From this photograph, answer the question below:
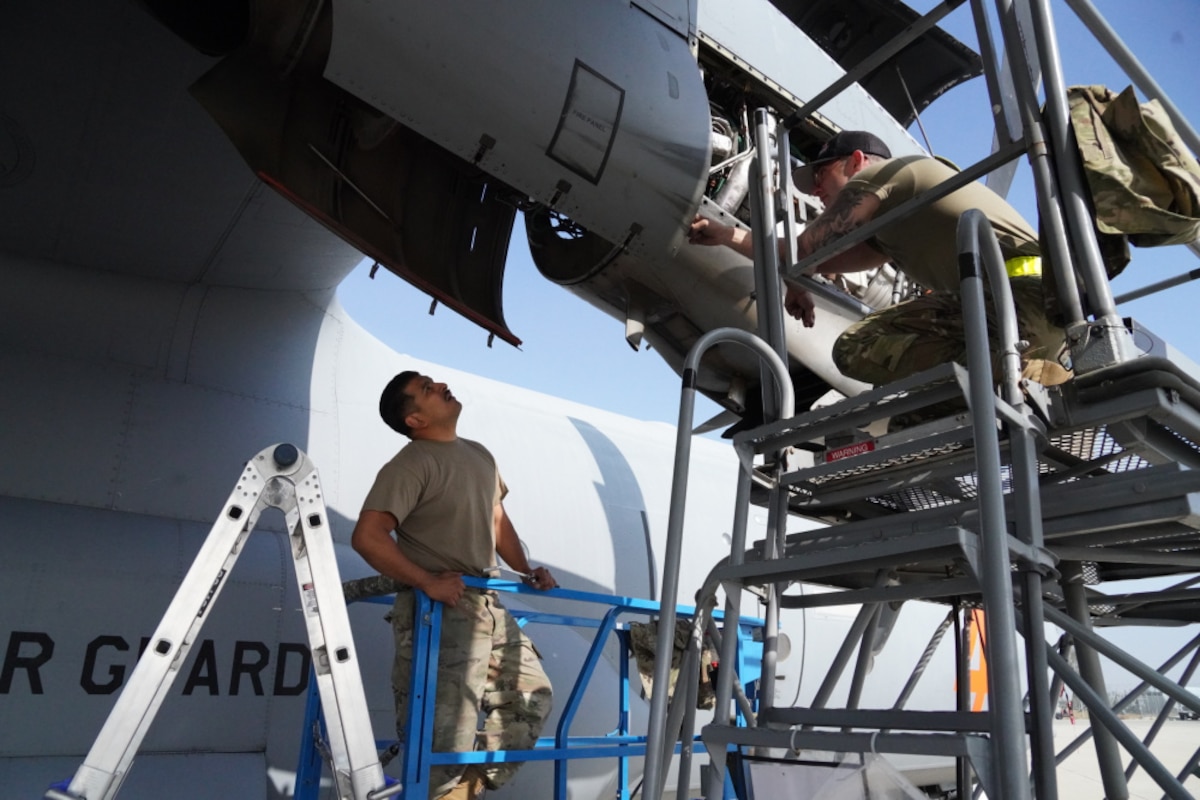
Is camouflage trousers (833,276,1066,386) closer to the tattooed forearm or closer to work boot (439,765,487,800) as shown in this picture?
the tattooed forearm

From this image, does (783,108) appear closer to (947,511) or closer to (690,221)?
(690,221)

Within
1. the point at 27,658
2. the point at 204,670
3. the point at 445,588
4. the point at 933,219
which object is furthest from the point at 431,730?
the point at 933,219

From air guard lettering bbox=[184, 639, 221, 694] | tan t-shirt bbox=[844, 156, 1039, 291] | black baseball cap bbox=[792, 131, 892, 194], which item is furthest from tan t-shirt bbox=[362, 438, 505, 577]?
tan t-shirt bbox=[844, 156, 1039, 291]

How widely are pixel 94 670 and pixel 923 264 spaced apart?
3389 mm

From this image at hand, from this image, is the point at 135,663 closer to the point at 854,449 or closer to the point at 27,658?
the point at 27,658

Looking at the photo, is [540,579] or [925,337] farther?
[540,579]

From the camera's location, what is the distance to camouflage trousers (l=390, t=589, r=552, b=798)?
3.36 m

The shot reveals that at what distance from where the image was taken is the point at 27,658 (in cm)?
339

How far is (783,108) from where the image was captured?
14.9ft

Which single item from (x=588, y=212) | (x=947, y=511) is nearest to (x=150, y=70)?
(x=588, y=212)

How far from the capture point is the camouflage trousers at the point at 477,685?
3355 millimetres

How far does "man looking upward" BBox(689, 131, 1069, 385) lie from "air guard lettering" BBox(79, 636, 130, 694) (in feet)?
→ 9.65

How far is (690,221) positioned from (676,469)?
1447 mm

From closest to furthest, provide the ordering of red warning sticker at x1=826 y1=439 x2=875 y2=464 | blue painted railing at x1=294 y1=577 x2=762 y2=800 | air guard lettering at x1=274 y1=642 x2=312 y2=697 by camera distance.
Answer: red warning sticker at x1=826 y1=439 x2=875 y2=464 < blue painted railing at x1=294 y1=577 x2=762 y2=800 < air guard lettering at x1=274 y1=642 x2=312 y2=697
